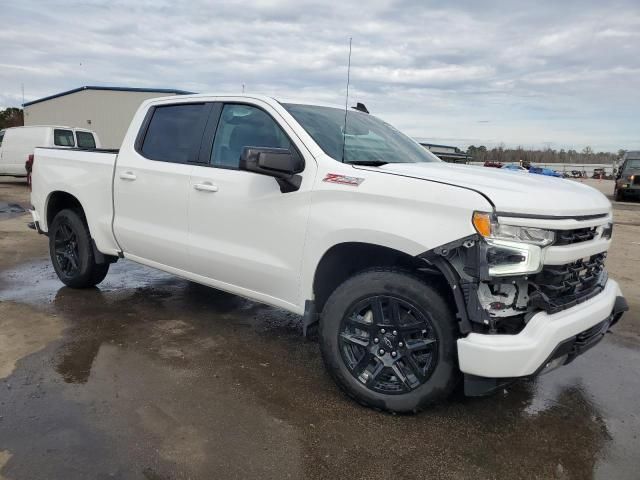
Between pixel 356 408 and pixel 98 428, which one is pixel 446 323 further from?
pixel 98 428

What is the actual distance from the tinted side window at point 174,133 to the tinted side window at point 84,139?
47.9ft

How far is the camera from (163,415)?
320 cm

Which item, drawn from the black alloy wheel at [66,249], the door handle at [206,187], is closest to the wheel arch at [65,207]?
the black alloy wheel at [66,249]

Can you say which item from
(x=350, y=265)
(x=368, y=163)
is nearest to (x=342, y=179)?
(x=368, y=163)

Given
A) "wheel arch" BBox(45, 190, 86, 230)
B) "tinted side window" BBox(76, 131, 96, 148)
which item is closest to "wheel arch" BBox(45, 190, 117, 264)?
"wheel arch" BBox(45, 190, 86, 230)

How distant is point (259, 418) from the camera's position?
10.6 feet

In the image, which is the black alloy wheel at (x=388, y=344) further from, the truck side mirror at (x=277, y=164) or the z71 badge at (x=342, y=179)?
the truck side mirror at (x=277, y=164)

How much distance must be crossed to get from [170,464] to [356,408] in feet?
3.85

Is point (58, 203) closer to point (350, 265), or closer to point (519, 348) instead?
point (350, 265)

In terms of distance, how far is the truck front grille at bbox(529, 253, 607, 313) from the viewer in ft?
9.41

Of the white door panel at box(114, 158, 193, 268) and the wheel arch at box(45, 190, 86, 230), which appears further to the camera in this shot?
the wheel arch at box(45, 190, 86, 230)

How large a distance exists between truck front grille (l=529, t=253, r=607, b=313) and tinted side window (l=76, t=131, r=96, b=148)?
693 inches

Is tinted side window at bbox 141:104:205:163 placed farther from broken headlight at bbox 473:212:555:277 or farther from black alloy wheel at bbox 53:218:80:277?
broken headlight at bbox 473:212:555:277

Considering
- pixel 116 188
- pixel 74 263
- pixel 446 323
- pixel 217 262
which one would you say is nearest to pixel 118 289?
pixel 74 263
